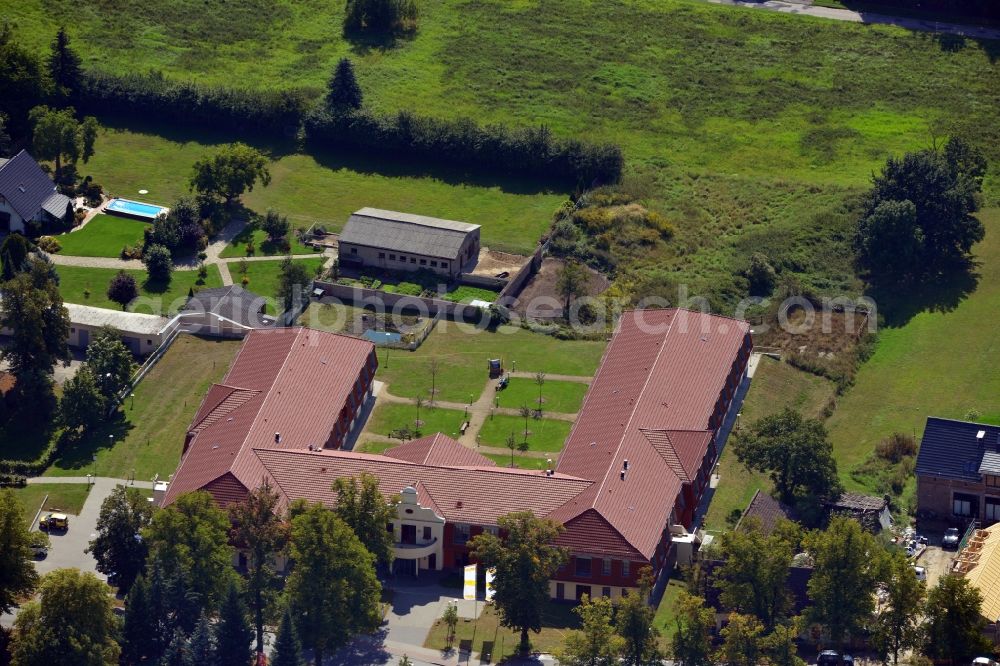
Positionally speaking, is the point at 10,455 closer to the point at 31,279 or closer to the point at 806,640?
the point at 31,279

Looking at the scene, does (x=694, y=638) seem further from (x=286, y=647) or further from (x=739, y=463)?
(x=739, y=463)

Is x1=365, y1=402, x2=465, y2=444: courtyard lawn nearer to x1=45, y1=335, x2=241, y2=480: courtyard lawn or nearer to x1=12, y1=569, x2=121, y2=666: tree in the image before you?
x1=45, y1=335, x2=241, y2=480: courtyard lawn

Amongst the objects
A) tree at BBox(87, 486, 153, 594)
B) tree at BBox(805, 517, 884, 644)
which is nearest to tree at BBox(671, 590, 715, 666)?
tree at BBox(805, 517, 884, 644)

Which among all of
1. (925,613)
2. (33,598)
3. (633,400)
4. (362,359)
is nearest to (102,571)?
(33,598)

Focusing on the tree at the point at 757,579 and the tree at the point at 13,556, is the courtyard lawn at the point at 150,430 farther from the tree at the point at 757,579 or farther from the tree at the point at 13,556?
the tree at the point at 757,579

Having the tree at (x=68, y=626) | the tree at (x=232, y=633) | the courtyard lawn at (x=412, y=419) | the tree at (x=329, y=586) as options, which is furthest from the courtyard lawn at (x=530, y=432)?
the tree at (x=68, y=626)

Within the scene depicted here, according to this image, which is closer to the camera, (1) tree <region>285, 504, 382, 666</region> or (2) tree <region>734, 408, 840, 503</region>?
(1) tree <region>285, 504, 382, 666</region>
